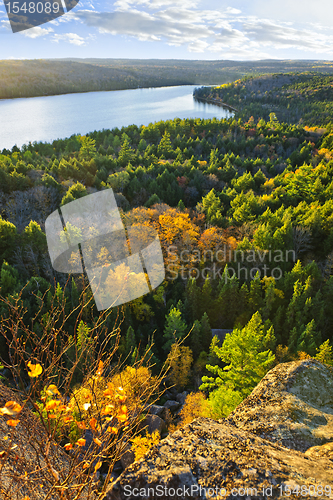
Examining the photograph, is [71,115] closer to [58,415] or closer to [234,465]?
[58,415]

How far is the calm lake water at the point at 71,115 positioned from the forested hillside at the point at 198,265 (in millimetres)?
25137

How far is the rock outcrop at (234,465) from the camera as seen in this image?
3.13 m

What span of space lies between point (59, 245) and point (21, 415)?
30.2 metres

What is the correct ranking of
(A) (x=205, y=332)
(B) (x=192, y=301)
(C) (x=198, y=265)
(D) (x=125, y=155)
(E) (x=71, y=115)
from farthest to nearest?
(E) (x=71, y=115)
(D) (x=125, y=155)
(C) (x=198, y=265)
(B) (x=192, y=301)
(A) (x=205, y=332)

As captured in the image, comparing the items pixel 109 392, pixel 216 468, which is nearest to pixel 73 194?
pixel 109 392

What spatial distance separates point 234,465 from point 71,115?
133m

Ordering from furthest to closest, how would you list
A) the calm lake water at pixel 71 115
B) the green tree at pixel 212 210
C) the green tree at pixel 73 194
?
the calm lake water at pixel 71 115
the green tree at pixel 212 210
the green tree at pixel 73 194

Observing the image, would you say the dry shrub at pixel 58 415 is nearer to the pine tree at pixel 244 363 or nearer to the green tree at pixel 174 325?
the pine tree at pixel 244 363

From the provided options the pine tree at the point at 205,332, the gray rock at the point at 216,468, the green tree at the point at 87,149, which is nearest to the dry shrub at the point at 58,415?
the gray rock at the point at 216,468

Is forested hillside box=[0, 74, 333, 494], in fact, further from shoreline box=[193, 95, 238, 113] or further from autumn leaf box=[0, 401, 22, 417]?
shoreline box=[193, 95, 238, 113]

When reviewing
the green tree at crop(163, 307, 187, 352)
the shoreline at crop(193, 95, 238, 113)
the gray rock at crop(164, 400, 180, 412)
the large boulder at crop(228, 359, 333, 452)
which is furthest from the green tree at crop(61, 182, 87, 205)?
the shoreline at crop(193, 95, 238, 113)

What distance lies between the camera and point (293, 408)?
5.67 m

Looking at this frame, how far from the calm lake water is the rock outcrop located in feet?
290

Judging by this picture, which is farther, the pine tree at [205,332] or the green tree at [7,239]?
the green tree at [7,239]
